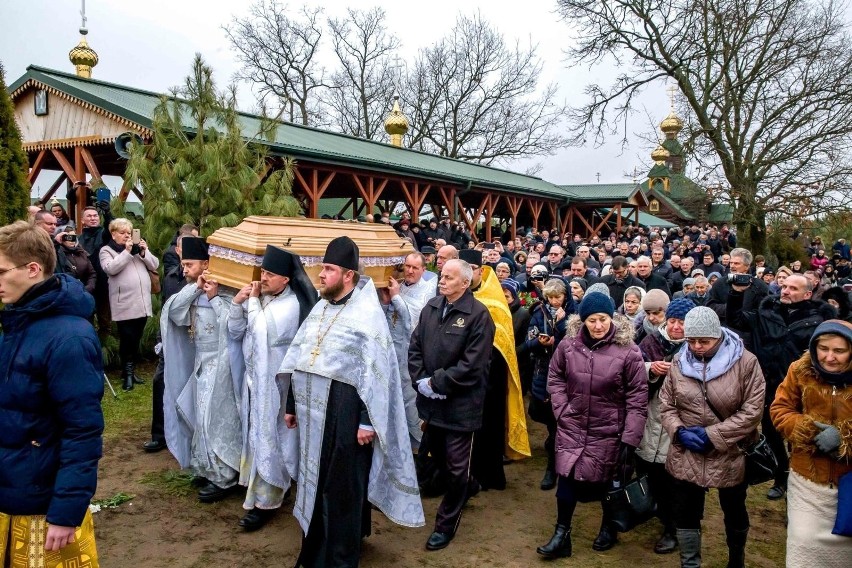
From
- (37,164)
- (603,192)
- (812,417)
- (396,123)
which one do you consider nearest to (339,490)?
(812,417)

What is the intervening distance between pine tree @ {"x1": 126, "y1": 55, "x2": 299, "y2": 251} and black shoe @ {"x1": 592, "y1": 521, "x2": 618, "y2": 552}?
564cm

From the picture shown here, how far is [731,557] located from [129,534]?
12.5 ft

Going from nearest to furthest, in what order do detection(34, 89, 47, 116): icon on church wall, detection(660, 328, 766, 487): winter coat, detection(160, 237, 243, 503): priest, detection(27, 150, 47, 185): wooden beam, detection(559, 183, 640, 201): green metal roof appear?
1. detection(660, 328, 766, 487): winter coat
2. detection(160, 237, 243, 503): priest
3. detection(34, 89, 47, 116): icon on church wall
4. detection(27, 150, 47, 185): wooden beam
5. detection(559, 183, 640, 201): green metal roof

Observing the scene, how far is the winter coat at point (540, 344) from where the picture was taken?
540cm

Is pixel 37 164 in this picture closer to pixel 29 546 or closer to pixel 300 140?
pixel 300 140

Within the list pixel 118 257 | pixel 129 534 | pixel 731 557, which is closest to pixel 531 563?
pixel 731 557

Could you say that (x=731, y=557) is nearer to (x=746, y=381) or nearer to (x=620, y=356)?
(x=746, y=381)

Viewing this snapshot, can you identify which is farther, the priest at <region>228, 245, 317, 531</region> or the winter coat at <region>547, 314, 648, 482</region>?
the priest at <region>228, 245, 317, 531</region>

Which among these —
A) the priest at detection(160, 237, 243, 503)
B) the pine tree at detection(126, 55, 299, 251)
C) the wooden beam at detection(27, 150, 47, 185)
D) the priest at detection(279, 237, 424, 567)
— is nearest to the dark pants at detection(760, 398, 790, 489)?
the priest at detection(279, 237, 424, 567)

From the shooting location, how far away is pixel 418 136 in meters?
37.8

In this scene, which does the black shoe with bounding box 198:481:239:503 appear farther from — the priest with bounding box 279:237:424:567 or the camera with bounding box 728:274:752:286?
the camera with bounding box 728:274:752:286

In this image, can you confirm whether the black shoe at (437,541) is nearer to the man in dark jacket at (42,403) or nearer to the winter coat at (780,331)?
the man in dark jacket at (42,403)

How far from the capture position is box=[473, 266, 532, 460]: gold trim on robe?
5.16 meters

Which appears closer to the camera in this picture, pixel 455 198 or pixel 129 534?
pixel 129 534
